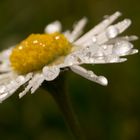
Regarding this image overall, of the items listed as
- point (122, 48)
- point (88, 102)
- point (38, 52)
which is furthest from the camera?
point (88, 102)

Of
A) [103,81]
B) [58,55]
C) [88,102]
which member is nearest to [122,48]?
[103,81]

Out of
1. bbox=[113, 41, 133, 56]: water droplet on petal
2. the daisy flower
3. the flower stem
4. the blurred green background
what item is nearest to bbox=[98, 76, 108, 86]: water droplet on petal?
the daisy flower

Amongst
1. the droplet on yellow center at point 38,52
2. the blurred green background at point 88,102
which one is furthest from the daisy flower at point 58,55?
the blurred green background at point 88,102

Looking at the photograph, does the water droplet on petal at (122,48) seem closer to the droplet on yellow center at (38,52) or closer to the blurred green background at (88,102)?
the droplet on yellow center at (38,52)

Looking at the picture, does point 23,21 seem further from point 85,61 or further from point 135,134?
point 85,61

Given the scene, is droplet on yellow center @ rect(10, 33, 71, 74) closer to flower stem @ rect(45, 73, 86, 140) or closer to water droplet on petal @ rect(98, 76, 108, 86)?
flower stem @ rect(45, 73, 86, 140)

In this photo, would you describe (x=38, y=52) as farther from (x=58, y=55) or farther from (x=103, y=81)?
(x=103, y=81)
